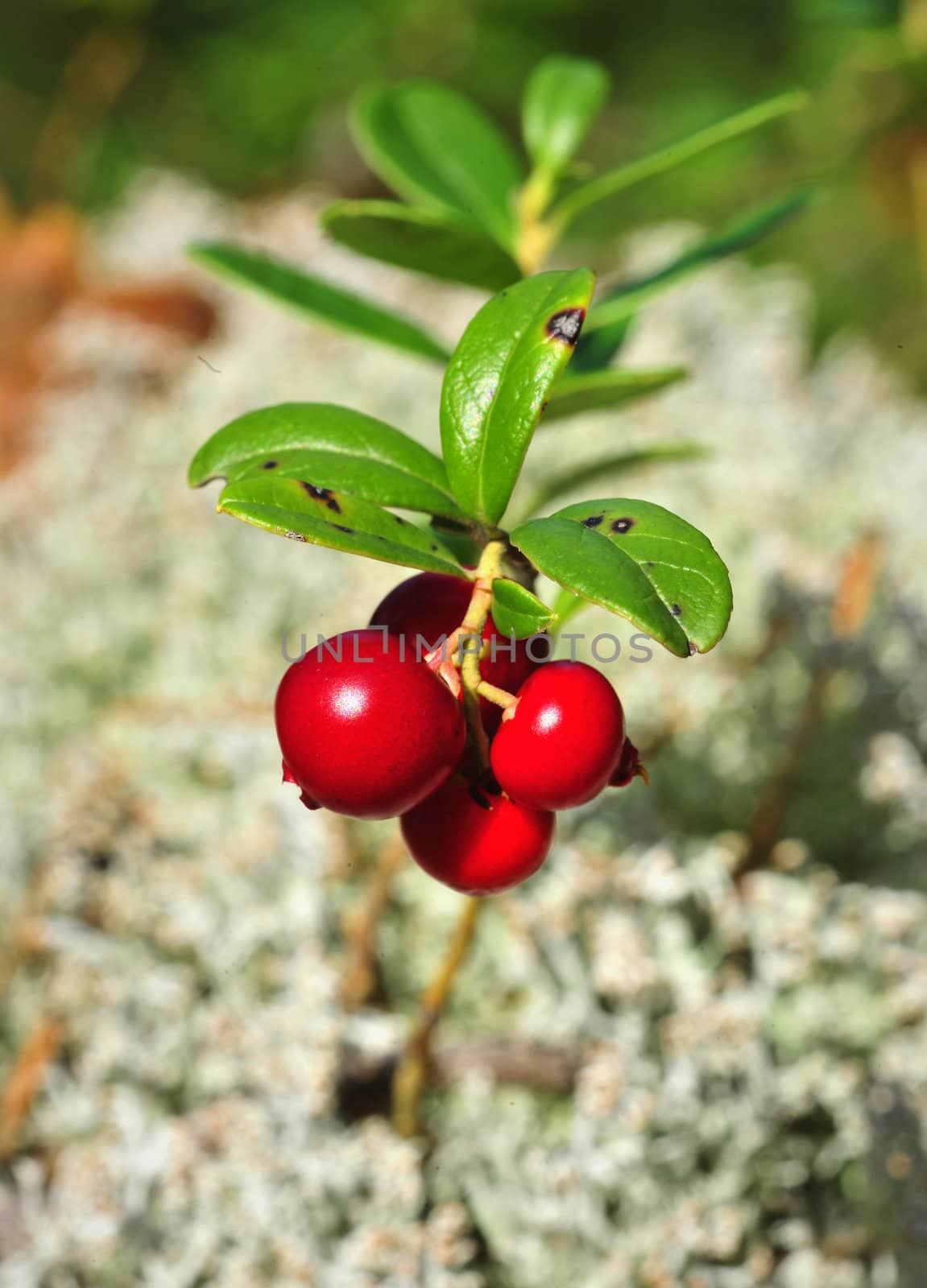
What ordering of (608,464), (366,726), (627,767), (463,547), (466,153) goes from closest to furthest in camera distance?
(366,726) → (627,767) → (463,547) → (608,464) → (466,153)

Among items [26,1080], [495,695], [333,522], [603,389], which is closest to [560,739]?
[495,695]

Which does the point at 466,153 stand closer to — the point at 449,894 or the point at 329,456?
the point at 329,456

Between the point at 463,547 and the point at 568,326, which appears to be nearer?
the point at 568,326

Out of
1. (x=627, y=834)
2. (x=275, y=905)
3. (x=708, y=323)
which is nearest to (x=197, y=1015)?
(x=275, y=905)

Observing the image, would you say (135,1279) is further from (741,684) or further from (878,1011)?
(741,684)

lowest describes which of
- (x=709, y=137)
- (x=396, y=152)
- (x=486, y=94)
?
(x=709, y=137)

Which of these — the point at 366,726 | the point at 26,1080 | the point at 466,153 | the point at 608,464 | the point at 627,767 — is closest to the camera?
the point at 366,726

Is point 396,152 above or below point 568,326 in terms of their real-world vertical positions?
above
